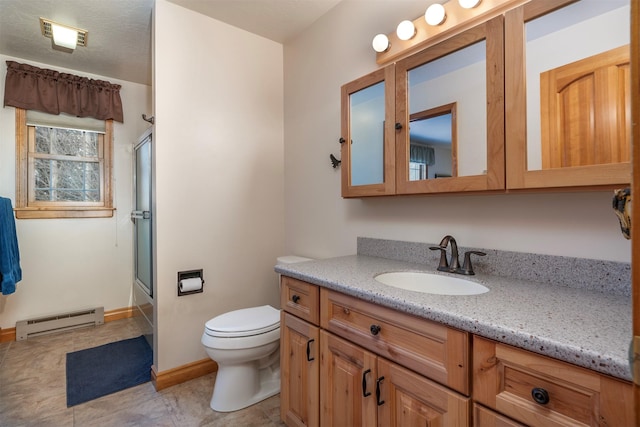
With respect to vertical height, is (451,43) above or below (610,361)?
above

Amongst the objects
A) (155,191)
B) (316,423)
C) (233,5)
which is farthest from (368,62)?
(316,423)

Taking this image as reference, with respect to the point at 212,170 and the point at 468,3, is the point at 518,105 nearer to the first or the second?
the point at 468,3

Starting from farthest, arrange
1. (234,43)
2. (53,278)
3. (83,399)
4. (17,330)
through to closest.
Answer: (53,278), (17,330), (234,43), (83,399)

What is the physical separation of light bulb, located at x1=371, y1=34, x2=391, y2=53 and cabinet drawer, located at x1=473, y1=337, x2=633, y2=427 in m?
1.46

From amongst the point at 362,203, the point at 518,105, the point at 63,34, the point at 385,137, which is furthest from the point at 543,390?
the point at 63,34

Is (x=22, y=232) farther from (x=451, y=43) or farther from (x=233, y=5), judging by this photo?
A: (x=451, y=43)

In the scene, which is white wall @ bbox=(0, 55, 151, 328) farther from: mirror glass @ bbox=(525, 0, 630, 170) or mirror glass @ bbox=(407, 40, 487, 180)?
mirror glass @ bbox=(525, 0, 630, 170)

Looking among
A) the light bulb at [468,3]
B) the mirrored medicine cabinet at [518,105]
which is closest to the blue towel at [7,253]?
the mirrored medicine cabinet at [518,105]

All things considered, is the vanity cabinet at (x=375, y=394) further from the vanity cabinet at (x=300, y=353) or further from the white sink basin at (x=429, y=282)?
the white sink basin at (x=429, y=282)

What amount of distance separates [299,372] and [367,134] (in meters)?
1.24

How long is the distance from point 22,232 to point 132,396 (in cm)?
190

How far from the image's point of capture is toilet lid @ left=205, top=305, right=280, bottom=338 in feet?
5.57

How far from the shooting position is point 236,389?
1.78 m

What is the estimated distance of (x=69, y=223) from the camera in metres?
2.89
